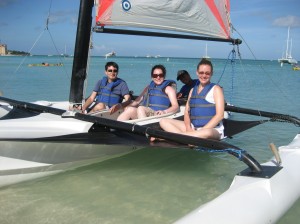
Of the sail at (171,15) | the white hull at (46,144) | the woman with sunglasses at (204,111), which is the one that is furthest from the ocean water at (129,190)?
the sail at (171,15)

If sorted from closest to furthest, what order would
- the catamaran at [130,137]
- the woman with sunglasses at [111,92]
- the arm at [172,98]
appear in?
the catamaran at [130,137]
the arm at [172,98]
the woman with sunglasses at [111,92]

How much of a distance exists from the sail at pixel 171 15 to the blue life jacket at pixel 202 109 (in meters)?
1.41

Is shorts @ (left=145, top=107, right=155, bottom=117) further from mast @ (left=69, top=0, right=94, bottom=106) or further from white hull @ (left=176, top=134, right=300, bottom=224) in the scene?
white hull @ (left=176, top=134, right=300, bottom=224)

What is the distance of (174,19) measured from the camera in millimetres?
5152

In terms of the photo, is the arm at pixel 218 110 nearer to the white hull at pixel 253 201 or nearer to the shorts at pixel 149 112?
the white hull at pixel 253 201

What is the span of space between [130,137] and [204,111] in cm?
91

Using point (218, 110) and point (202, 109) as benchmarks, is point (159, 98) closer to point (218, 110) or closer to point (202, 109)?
point (202, 109)

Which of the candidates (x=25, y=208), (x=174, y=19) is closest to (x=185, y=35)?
(x=174, y=19)

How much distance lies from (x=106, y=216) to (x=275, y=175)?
154 cm

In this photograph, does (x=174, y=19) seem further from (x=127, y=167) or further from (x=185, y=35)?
(x=127, y=167)

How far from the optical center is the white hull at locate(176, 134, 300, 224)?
231 centimetres

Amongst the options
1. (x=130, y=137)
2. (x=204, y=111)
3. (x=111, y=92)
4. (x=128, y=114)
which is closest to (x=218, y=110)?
(x=204, y=111)

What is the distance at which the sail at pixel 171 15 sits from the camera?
4.55m

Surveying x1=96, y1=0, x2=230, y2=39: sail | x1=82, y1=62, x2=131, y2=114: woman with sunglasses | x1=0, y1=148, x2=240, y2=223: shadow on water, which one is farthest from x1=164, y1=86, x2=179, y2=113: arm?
x1=96, y1=0, x2=230, y2=39: sail
